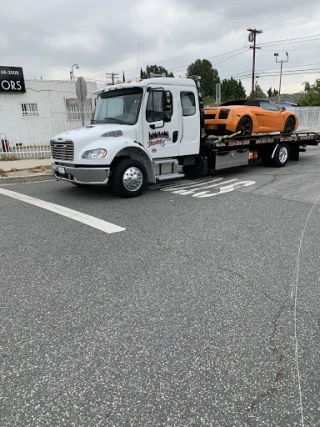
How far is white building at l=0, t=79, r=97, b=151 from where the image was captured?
17.4 meters

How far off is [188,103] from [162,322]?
6902 mm

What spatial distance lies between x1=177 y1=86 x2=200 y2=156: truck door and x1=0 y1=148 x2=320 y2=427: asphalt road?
3.42 m

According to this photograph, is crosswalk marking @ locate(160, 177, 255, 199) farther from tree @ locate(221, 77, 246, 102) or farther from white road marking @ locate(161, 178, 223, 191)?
tree @ locate(221, 77, 246, 102)

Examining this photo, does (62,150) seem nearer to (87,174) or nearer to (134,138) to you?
(87,174)

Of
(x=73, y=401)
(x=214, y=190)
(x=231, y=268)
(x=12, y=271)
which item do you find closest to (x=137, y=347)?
(x=73, y=401)

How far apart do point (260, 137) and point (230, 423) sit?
9592 millimetres

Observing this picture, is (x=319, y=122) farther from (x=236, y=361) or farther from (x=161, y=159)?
(x=236, y=361)

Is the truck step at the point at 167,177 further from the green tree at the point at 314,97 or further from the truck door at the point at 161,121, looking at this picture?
the green tree at the point at 314,97

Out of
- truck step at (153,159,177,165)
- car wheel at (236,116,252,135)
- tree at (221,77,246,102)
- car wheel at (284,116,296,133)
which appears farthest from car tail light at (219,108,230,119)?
tree at (221,77,246,102)

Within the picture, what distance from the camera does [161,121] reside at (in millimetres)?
8000

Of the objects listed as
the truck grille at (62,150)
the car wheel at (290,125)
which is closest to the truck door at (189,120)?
the truck grille at (62,150)

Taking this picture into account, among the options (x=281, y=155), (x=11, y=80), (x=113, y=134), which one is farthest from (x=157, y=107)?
(x=11, y=80)

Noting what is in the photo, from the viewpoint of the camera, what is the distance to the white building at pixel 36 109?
1736 centimetres

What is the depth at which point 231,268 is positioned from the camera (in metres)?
3.95
